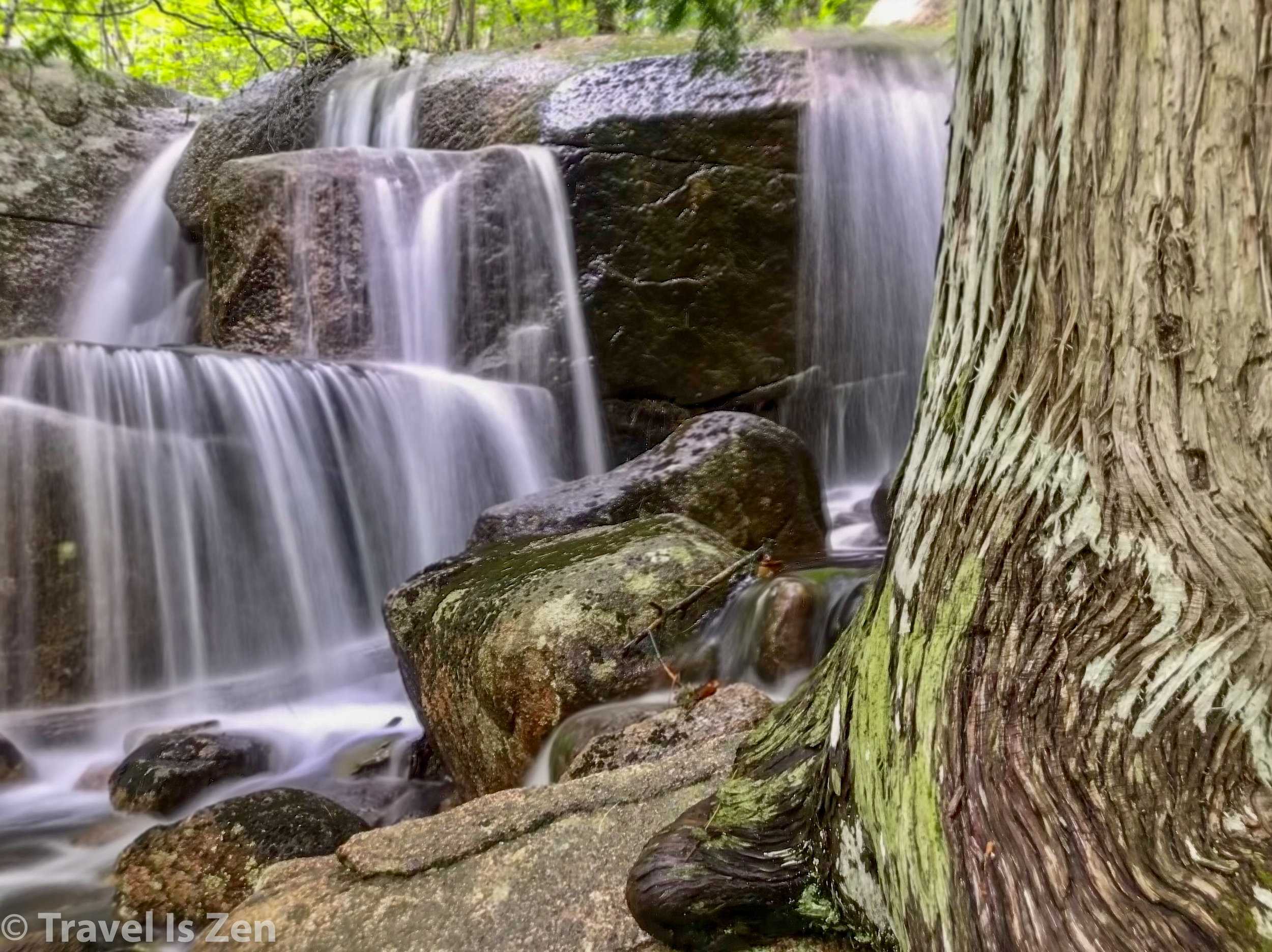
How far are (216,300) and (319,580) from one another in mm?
4148

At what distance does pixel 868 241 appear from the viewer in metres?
9.33

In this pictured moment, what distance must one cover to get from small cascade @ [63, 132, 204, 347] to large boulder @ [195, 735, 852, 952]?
9.86 metres

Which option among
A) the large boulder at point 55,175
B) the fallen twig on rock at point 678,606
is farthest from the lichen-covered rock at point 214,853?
the large boulder at point 55,175

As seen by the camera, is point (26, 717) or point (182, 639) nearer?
point (26, 717)

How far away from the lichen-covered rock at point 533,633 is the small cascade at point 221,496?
97.9 inches

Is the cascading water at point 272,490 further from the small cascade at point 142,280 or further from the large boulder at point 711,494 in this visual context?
the small cascade at point 142,280

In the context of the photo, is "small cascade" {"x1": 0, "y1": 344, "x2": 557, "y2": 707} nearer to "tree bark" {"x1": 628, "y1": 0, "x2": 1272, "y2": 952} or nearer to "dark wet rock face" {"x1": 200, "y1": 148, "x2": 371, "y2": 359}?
"dark wet rock face" {"x1": 200, "y1": 148, "x2": 371, "y2": 359}

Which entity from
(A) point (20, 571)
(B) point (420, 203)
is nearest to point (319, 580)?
(A) point (20, 571)

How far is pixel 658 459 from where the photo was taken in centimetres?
585

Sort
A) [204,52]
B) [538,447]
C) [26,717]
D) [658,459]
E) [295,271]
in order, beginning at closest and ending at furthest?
[26,717] < [658,459] < [538,447] < [295,271] < [204,52]

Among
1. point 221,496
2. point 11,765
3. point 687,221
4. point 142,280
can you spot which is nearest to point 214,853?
point 11,765

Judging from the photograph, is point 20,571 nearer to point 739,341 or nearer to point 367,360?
point 367,360

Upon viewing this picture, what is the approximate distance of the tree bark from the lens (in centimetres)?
107

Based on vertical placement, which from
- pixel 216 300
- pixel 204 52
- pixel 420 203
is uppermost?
pixel 204 52
